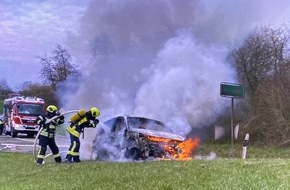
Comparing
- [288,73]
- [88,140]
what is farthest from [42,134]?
[288,73]

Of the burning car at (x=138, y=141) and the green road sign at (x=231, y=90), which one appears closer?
the burning car at (x=138, y=141)

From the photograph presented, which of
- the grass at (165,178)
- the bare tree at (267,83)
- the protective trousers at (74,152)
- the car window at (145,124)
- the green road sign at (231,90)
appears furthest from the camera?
the bare tree at (267,83)

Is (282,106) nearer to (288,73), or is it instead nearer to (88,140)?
(288,73)

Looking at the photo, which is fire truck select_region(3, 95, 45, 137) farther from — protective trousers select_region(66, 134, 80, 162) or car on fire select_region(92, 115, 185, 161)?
protective trousers select_region(66, 134, 80, 162)

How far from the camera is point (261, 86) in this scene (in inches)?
845

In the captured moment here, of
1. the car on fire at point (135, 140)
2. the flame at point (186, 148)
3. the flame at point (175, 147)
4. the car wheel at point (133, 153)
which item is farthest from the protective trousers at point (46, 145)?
the flame at point (186, 148)

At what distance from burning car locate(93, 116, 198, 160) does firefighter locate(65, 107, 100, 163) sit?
3.66 feet

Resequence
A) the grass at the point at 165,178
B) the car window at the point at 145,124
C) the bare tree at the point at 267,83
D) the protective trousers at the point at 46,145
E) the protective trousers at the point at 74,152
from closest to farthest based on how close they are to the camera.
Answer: the grass at the point at 165,178, the protective trousers at the point at 74,152, the protective trousers at the point at 46,145, the car window at the point at 145,124, the bare tree at the point at 267,83

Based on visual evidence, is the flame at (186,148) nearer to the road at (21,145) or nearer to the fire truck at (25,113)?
the road at (21,145)

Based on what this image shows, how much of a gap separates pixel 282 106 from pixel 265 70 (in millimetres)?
1950

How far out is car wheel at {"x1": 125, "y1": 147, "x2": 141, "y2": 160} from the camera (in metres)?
13.8

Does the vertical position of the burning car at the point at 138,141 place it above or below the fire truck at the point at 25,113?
below

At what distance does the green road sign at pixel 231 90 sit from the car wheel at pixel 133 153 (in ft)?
12.0

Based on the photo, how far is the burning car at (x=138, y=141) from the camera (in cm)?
1381
